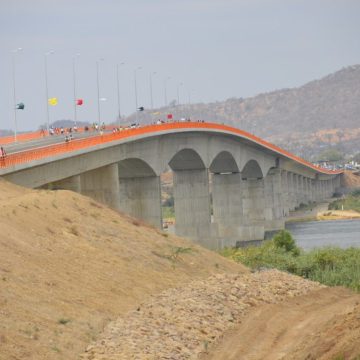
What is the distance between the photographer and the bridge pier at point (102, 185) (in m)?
72.9

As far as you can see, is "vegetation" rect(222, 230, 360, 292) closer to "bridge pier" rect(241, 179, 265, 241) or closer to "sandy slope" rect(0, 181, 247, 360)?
"sandy slope" rect(0, 181, 247, 360)

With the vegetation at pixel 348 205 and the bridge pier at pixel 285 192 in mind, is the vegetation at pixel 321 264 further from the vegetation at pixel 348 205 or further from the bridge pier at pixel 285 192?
the vegetation at pixel 348 205

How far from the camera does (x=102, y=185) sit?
73.9 m

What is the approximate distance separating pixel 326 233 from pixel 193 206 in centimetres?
2364

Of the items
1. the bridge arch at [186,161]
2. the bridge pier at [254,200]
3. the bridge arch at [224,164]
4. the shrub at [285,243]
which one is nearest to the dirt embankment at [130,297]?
the shrub at [285,243]

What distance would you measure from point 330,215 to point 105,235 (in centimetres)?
12714

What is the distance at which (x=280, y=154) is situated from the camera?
472 ft

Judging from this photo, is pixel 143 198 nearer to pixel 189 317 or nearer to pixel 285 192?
pixel 189 317

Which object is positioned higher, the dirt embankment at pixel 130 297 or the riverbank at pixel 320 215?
the dirt embankment at pixel 130 297

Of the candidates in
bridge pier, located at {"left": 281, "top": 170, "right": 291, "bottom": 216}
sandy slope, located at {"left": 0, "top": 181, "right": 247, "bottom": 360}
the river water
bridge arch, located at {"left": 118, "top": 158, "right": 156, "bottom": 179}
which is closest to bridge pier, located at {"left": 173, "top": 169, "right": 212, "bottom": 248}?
the river water

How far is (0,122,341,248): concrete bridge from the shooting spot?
61.7 metres

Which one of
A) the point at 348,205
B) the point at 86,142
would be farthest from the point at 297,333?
the point at 348,205

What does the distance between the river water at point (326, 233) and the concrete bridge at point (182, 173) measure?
429 centimetres

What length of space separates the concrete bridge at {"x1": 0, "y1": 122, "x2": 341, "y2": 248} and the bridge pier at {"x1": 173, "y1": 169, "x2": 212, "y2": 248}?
0.31 ft
